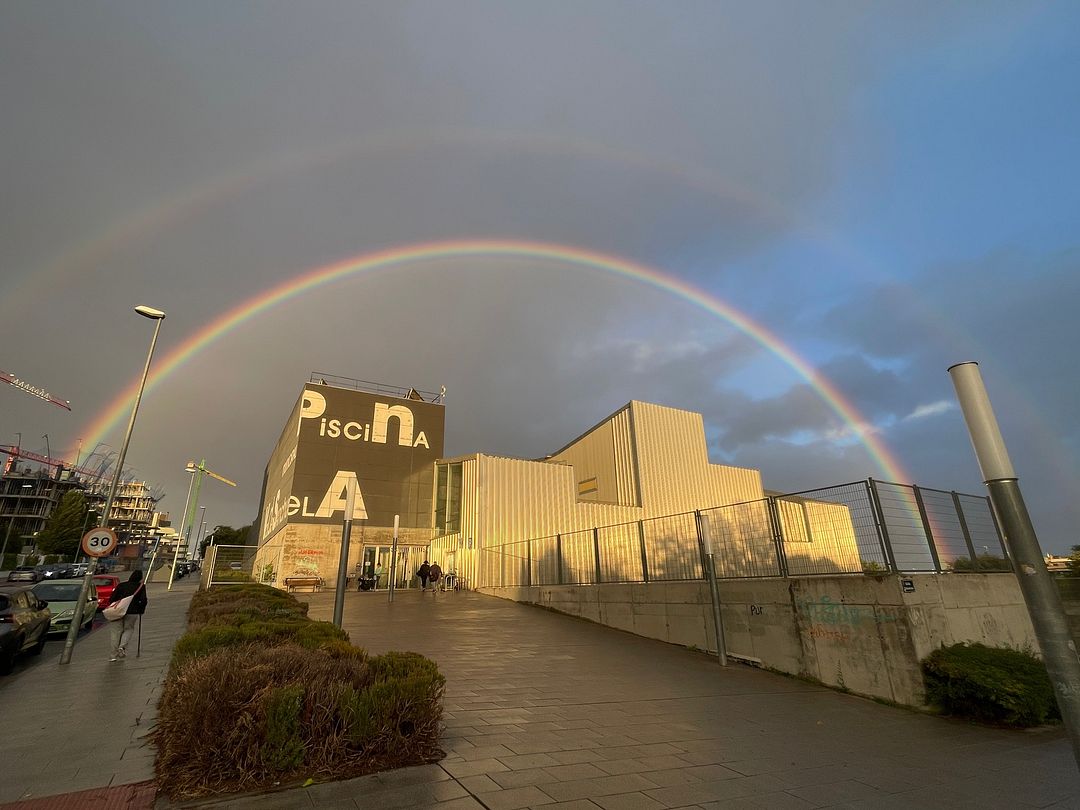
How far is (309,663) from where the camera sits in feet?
17.3

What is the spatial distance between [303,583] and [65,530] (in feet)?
196

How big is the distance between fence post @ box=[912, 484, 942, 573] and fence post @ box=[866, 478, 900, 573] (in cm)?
88

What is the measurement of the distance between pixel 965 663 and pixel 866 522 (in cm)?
229

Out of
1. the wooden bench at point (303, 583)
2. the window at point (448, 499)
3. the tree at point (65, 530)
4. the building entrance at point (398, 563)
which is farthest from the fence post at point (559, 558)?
the tree at point (65, 530)

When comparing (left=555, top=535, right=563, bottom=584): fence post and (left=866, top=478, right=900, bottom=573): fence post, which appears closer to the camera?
(left=866, top=478, right=900, bottom=573): fence post

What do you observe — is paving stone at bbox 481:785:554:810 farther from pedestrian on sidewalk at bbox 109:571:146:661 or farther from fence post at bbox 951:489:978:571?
pedestrian on sidewalk at bbox 109:571:146:661

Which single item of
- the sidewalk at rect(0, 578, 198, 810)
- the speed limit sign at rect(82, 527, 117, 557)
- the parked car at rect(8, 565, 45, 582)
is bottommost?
the sidewalk at rect(0, 578, 198, 810)

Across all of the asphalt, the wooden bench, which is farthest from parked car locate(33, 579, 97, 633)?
the wooden bench

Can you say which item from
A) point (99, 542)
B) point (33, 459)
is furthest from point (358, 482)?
point (33, 459)

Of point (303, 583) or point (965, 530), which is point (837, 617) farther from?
point (303, 583)

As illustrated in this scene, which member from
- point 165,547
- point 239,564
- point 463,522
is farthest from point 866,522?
point 165,547

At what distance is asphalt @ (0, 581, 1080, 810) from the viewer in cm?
414

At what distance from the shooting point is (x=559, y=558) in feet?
63.1

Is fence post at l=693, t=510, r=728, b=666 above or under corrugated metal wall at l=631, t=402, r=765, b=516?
under
